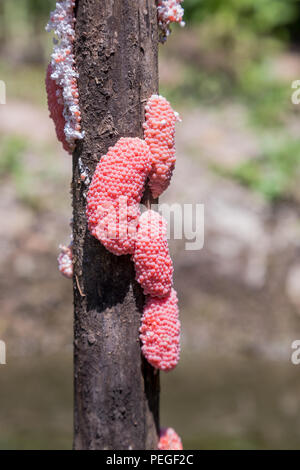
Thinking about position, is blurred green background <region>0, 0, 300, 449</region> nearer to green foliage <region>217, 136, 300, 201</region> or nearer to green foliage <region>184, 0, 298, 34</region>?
green foliage <region>217, 136, 300, 201</region>

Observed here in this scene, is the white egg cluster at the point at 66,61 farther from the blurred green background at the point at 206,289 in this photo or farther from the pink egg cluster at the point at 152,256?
the blurred green background at the point at 206,289

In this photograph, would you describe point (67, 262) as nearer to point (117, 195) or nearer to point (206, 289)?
point (117, 195)

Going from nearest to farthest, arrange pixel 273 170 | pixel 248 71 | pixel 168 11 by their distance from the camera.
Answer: pixel 168 11
pixel 273 170
pixel 248 71

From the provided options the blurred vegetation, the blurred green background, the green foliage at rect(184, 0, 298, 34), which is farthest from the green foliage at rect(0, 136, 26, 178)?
the green foliage at rect(184, 0, 298, 34)

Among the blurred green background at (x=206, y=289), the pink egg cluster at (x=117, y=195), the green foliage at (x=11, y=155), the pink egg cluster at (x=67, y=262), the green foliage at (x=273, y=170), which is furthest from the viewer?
the green foliage at (x=11, y=155)

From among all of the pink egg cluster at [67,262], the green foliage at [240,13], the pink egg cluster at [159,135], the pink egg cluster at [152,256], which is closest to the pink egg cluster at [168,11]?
the pink egg cluster at [159,135]

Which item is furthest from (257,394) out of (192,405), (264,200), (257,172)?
(257,172)

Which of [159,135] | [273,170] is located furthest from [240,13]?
[159,135]
